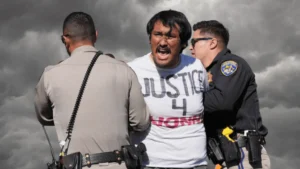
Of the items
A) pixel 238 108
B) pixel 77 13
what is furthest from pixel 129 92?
pixel 238 108

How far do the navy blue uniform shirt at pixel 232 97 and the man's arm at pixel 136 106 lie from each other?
3.26ft

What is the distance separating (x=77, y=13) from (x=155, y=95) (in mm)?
1245

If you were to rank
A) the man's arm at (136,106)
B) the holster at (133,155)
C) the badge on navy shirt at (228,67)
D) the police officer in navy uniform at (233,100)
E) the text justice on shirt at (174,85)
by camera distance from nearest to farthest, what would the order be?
the holster at (133,155) → the man's arm at (136,106) → the text justice on shirt at (174,85) → the police officer in navy uniform at (233,100) → the badge on navy shirt at (228,67)

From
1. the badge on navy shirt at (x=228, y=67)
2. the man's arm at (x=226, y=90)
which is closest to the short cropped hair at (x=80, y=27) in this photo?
the man's arm at (x=226, y=90)

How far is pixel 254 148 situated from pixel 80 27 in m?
2.66

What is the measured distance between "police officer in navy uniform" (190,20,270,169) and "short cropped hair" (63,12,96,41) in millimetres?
1560

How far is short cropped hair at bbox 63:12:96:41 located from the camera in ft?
16.3

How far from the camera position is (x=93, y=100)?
183 inches

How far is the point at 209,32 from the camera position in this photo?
659cm

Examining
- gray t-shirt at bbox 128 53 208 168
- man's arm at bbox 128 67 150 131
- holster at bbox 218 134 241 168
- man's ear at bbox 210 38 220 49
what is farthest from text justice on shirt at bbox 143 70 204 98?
man's ear at bbox 210 38 220 49

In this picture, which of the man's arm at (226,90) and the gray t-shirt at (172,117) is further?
the man's arm at (226,90)

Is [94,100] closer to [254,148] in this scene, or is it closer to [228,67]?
[228,67]

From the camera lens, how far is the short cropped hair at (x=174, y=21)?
5.28 m

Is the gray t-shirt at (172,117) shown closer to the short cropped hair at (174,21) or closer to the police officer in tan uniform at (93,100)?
the police officer in tan uniform at (93,100)
